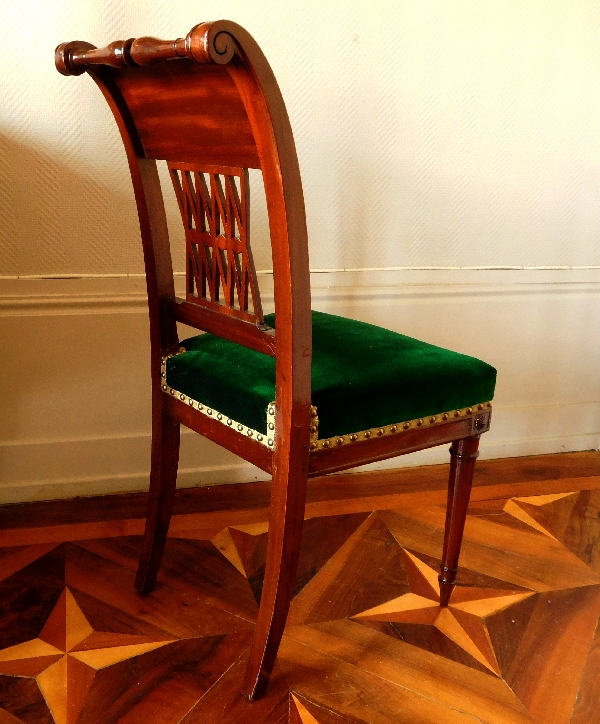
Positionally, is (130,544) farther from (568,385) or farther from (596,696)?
(568,385)

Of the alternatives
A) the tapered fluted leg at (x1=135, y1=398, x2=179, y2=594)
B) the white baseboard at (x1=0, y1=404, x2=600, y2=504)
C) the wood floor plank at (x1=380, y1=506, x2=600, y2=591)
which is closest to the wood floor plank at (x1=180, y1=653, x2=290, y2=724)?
the tapered fluted leg at (x1=135, y1=398, x2=179, y2=594)

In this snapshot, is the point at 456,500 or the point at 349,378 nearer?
the point at 349,378

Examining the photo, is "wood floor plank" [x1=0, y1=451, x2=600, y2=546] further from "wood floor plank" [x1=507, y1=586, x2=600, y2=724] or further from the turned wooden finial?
the turned wooden finial

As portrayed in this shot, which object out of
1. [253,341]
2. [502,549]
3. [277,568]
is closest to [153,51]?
[253,341]

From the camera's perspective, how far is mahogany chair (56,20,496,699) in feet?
2.82

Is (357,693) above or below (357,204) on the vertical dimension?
below

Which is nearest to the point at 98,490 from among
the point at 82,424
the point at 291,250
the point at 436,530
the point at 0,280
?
the point at 82,424

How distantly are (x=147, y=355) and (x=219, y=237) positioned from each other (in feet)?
2.33

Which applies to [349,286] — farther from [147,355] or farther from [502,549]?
[502,549]

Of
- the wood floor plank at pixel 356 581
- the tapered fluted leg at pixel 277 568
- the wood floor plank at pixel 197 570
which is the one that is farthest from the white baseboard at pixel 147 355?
the tapered fluted leg at pixel 277 568

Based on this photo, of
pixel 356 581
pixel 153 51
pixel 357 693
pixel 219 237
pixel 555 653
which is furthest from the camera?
pixel 356 581

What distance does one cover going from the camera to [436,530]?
1.57m

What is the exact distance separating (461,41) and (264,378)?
108 centimetres

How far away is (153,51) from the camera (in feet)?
Result: 2.74
